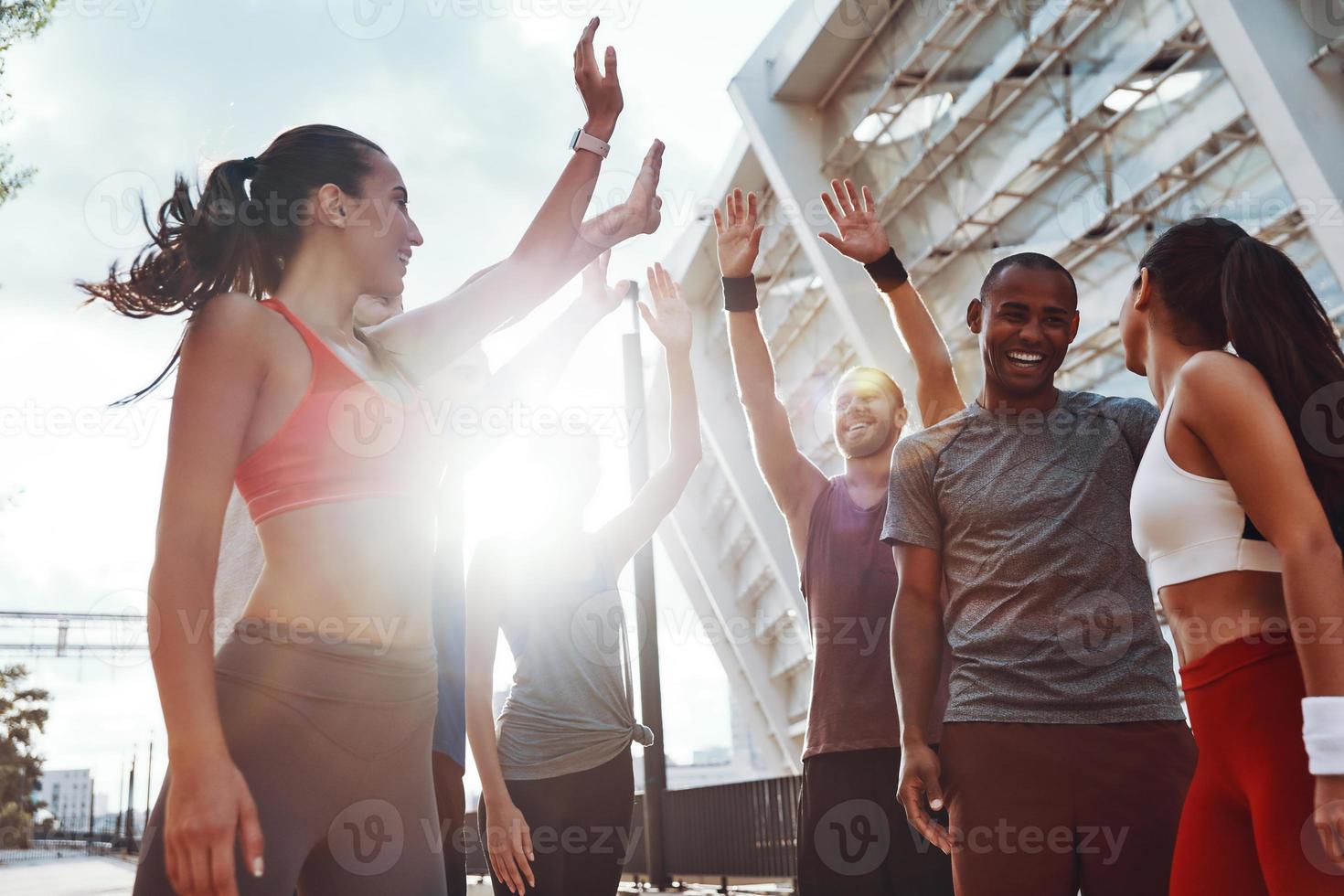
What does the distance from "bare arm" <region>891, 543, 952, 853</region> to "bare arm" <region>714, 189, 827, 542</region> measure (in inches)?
40.2

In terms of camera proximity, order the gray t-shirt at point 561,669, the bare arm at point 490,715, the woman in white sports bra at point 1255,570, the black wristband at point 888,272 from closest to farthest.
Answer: the woman in white sports bra at point 1255,570
the bare arm at point 490,715
the gray t-shirt at point 561,669
the black wristband at point 888,272

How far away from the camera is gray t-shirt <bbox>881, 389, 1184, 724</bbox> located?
2.54m

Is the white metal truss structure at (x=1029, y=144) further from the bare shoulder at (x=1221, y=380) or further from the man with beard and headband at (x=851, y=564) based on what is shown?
the bare shoulder at (x=1221, y=380)

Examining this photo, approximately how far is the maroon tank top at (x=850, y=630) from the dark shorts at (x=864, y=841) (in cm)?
8

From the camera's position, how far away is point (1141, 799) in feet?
8.00

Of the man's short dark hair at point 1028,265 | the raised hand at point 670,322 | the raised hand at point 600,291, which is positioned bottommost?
the man's short dark hair at point 1028,265

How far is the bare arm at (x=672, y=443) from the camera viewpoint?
3.88 m

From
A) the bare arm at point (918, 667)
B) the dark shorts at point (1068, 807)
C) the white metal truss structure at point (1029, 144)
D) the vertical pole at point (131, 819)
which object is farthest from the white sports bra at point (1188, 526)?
the vertical pole at point (131, 819)

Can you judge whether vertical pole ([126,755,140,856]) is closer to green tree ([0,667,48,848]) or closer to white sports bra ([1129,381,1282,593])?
green tree ([0,667,48,848])

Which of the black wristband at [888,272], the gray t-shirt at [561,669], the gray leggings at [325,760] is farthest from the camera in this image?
the black wristband at [888,272]

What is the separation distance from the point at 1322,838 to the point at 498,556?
2.31 meters

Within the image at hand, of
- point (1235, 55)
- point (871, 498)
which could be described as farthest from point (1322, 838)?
point (1235, 55)

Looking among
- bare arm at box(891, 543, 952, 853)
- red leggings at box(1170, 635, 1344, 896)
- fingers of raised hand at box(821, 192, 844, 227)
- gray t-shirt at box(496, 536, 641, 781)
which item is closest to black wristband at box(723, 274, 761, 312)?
fingers of raised hand at box(821, 192, 844, 227)

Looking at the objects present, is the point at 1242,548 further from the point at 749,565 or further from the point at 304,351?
the point at 749,565
